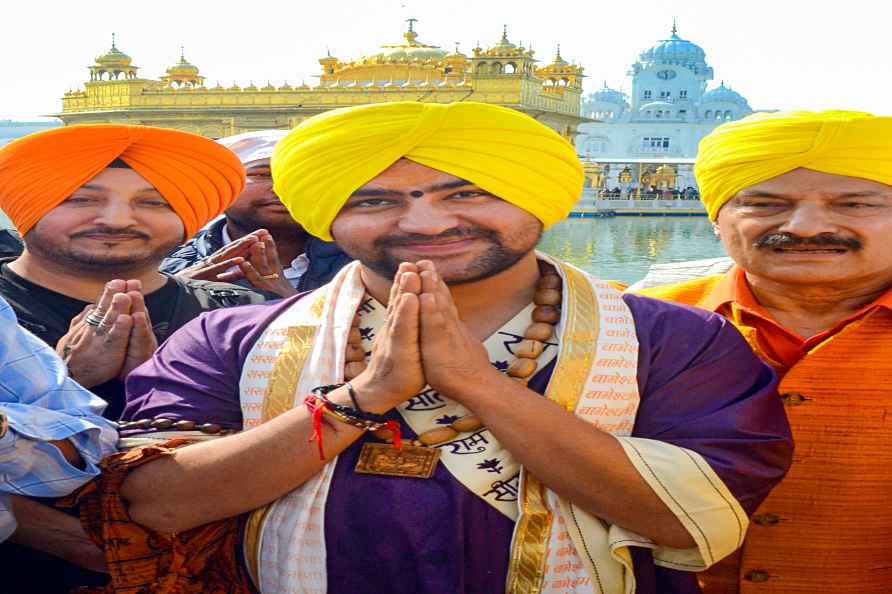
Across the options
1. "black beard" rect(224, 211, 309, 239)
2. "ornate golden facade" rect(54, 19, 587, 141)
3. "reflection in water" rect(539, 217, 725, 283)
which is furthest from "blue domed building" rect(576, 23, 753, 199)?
"black beard" rect(224, 211, 309, 239)

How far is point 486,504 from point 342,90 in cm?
2937

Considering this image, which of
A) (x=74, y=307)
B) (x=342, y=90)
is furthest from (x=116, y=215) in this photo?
(x=342, y=90)

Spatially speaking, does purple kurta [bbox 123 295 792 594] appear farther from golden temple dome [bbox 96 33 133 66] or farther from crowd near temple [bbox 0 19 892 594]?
golden temple dome [bbox 96 33 133 66]

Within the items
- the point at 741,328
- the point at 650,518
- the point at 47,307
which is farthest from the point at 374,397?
the point at 47,307

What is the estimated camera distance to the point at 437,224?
1327mm

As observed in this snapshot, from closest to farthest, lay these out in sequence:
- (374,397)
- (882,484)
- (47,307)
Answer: (374,397) < (882,484) < (47,307)

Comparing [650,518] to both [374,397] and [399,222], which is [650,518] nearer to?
[374,397]

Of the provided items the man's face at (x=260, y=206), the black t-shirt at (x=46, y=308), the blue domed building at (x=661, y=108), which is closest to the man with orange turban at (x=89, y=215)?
the black t-shirt at (x=46, y=308)

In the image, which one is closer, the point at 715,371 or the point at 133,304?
the point at 715,371

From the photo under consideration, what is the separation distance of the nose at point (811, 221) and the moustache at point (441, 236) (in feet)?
1.68

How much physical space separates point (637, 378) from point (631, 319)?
88 mm

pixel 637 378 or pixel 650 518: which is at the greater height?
pixel 637 378

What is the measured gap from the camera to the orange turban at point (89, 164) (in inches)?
72.9

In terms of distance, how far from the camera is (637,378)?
1.32 metres
